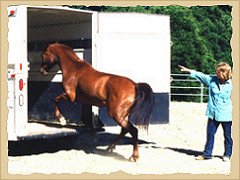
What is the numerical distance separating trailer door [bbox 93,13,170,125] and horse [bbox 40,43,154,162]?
32 centimetres

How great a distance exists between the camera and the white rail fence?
1831 centimetres

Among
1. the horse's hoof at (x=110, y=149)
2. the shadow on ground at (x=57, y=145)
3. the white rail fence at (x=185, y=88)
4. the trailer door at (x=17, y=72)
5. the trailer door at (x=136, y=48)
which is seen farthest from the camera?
the white rail fence at (x=185, y=88)

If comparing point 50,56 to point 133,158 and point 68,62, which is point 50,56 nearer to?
point 68,62

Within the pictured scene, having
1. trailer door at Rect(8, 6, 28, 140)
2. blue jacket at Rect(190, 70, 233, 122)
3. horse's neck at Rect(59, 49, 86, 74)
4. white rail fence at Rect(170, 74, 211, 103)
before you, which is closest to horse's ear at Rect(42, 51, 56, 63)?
horse's neck at Rect(59, 49, 86, 74)

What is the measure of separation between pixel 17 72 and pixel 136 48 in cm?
214

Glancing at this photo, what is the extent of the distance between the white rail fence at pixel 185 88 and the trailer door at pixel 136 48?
358 inches

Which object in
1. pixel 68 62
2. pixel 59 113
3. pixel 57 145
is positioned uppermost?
pixel 68 62

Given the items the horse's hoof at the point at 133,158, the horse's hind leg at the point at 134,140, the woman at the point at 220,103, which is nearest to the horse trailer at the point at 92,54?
the horse's hind leg at the point at 134,140

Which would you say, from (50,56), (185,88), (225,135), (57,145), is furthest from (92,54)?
(185,88)

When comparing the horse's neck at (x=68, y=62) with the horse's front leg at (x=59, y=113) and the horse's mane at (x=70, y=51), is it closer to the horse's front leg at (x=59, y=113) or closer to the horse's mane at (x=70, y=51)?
the horse's mane at (x=70, y=51)

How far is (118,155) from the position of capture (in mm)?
8688

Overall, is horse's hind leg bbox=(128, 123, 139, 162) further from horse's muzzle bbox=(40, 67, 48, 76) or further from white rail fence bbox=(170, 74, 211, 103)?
white rail fence bbox=(170, 74, 211, 103)

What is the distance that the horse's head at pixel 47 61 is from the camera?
356 inches

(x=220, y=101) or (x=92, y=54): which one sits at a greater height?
(x=92, y=54)
